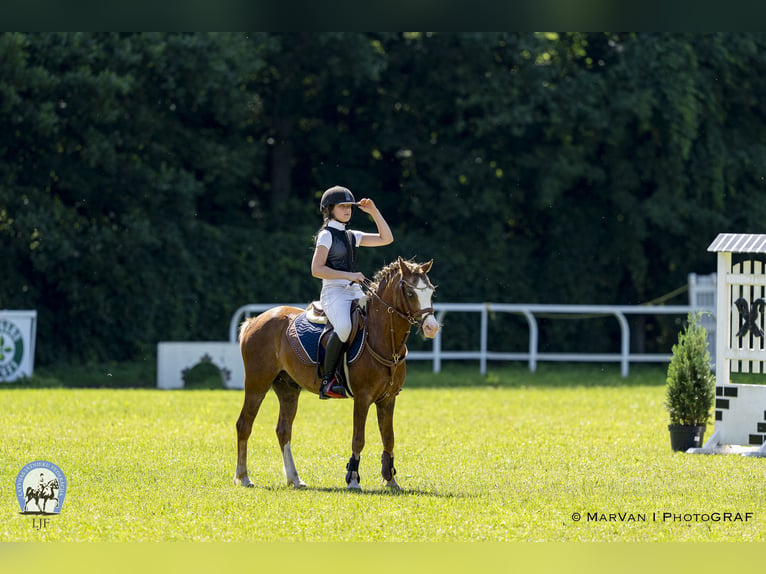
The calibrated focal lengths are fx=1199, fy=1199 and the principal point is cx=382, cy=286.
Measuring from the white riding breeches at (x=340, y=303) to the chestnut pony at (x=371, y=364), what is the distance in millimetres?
142

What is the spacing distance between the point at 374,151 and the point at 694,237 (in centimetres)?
741

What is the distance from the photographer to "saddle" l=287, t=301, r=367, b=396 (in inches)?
383

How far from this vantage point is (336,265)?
966 cm

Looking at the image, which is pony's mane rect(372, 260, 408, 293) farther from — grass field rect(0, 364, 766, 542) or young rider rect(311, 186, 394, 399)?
grass field rect(0, 364, 766, 542)

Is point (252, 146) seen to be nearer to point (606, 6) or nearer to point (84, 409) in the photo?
point (84, 409)

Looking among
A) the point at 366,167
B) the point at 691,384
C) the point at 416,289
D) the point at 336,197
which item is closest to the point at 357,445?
the point at 416,289

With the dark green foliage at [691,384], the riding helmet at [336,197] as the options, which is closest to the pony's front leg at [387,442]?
the riding helmet at [336,197]

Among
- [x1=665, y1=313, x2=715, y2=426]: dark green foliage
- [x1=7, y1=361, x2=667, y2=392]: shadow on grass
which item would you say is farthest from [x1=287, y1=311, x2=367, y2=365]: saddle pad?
[x1=7, y1=361, x2=667, y2=392]: shadow on grass

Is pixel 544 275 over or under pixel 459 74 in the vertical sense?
under

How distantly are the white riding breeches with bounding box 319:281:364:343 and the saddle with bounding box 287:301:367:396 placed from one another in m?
0.06

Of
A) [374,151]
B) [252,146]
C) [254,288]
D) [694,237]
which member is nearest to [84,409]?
[254,288]

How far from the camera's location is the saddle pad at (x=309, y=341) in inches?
382

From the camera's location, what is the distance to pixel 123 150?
23938mm

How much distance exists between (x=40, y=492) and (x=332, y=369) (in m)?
2.59
